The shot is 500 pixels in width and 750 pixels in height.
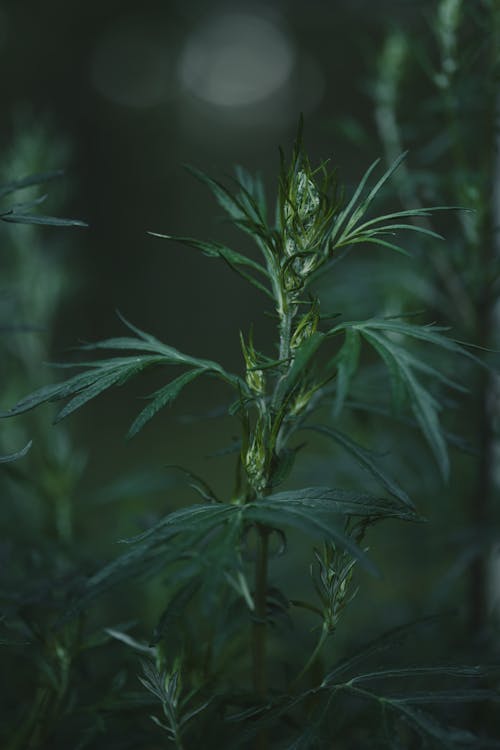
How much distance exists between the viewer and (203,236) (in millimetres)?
4188

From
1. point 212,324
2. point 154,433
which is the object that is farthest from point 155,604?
point 212,324

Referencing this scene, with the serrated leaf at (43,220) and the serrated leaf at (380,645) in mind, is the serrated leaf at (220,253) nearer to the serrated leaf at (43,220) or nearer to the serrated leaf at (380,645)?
the serrated leaf at (43,220)

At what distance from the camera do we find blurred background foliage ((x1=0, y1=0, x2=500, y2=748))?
86 cm

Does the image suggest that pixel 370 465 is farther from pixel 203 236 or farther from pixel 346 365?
pixel 203 236

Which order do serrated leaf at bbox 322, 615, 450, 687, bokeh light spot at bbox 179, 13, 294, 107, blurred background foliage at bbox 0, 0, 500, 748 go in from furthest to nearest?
1. bokeh light spot at bbox 179, 13, 294, 107
2. blurred background foliage at bbox 0, 0, 500, 748
3. serrated leaf at bbox 322, 615, 450, 687

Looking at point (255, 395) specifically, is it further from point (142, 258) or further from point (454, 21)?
point (142, 258)

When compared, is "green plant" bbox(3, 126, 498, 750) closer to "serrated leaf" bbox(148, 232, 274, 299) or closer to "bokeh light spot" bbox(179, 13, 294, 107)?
"serrated leaf" bbox(148, 232, 274, 299)

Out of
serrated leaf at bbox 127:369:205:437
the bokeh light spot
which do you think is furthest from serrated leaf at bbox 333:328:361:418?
the bokeh light spot

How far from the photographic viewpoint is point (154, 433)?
3498mm

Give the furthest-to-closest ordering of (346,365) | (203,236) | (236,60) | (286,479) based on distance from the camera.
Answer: (236,60) → (203,236) → (286,479) → (346,365)

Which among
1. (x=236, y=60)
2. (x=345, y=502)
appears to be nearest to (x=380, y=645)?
(x=345, y=502)

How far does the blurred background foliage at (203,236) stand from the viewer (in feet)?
2.82

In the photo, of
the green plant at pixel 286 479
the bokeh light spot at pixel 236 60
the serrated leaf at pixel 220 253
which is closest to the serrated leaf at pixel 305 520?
the green plant at pixel 286 479

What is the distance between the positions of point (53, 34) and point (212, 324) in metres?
1.80
